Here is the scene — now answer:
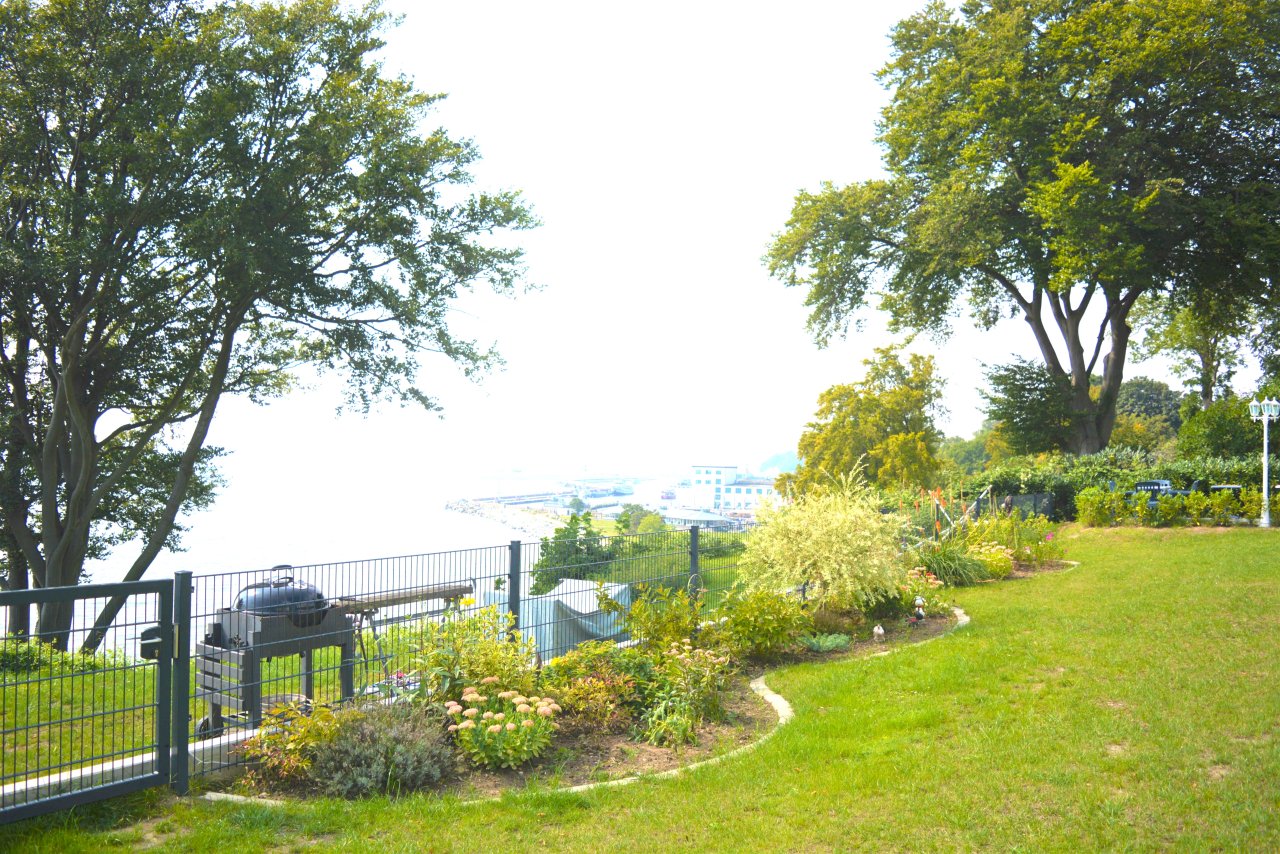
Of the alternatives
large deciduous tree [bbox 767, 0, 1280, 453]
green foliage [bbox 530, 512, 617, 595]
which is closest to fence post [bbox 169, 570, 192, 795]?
green foliage [bbox 530, 512, 617, 595]

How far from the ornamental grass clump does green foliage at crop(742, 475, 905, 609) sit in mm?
3926

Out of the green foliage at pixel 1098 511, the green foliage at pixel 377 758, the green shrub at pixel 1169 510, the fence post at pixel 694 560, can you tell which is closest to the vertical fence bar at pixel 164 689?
the green foliage at pixel 377 758

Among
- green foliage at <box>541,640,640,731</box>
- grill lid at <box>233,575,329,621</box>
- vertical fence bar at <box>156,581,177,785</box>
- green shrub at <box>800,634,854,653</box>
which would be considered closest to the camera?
vertical fence bar at <box>156,581,177,785</box>

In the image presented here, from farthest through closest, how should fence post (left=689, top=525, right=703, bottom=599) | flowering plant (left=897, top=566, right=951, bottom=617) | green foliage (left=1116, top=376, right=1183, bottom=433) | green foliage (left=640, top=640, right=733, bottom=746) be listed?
green foliage (left=1116, top=376, right=1183, bottom=433), flowering plant (left=897, top=566, right=951, bottom=617), fence post (left=689, top=525, right=703, bottom=599), green foliage (left=640, top=640, right=733, bottom=746)

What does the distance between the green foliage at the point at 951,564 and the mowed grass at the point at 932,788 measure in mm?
4757

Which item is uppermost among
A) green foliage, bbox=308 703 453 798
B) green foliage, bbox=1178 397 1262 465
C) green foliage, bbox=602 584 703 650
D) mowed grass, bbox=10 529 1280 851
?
green foliage, bbox=1178 397 1262 465

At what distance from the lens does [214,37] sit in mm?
16266

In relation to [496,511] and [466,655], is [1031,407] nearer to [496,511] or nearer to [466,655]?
[496,511]

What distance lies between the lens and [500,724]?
5.22 meters

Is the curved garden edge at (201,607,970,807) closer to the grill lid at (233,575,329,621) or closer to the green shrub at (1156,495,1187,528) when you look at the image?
the grill lid at (233,575,329,621)

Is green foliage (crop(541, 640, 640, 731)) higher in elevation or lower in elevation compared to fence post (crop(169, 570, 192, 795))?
lower

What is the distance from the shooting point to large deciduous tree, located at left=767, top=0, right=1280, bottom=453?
23547mm

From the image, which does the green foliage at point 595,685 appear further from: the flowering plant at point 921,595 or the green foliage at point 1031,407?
the green foliage at point 1031,407

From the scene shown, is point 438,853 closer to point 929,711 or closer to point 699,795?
point 699,795
